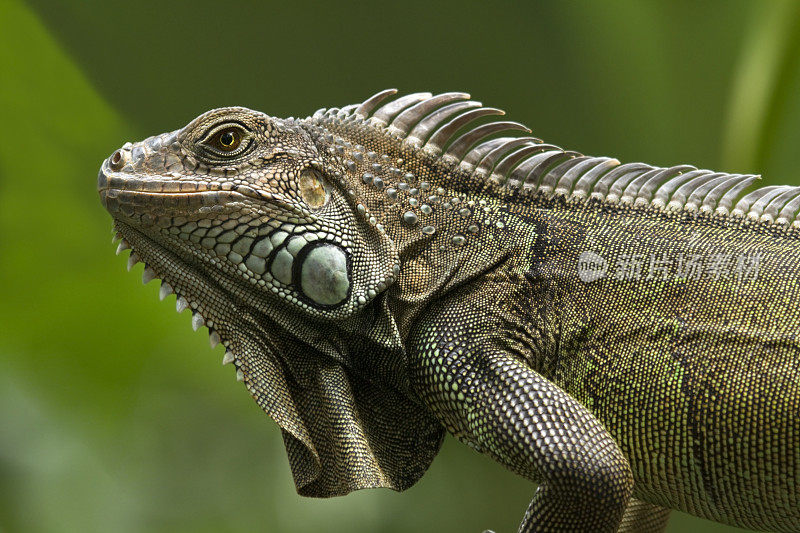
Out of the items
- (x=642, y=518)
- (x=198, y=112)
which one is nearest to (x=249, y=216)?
(x=642, y=518)

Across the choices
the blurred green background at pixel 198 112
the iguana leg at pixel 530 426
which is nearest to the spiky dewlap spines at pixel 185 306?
the iguana leg at pixel 530 426

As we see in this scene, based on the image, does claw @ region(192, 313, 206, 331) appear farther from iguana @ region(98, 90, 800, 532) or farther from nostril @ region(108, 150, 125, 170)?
nostril @ region(108, 150, 125, 170)

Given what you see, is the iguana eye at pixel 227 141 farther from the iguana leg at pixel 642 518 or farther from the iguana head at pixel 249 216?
the iguana leg at pixel 642 518

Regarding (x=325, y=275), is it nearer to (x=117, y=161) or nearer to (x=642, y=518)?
(x=117, y=161)

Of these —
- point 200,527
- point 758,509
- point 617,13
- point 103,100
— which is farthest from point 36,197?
point 758,509

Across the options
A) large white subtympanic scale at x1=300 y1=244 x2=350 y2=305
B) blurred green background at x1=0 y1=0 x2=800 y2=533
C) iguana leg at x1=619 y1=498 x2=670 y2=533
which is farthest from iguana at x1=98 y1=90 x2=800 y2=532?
blurred green background at x1=0 y1=0 x2=800 y2=533

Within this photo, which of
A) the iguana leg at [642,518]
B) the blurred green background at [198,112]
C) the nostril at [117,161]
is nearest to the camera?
the nostril at [117,161]
